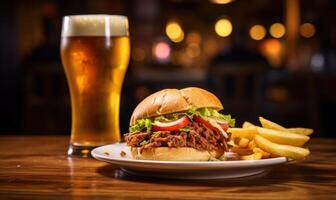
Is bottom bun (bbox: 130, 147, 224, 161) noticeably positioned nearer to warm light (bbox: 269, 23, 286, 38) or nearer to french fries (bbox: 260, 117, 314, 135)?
french fries (bbox: 260, 117, 314, 135)

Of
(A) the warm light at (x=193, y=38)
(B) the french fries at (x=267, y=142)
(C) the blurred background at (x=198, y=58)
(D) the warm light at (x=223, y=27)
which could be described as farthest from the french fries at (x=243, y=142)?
(A) the warm light at (x=193, y=38)

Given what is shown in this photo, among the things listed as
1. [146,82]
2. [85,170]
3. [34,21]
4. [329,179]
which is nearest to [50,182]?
[85,170]

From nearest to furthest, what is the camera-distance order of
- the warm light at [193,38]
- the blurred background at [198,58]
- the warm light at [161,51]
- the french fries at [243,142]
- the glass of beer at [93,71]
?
the french fries at [243,142], the glass of beer at [93,71], the blurred background at [198,58], the warm light at [161,51], the warm light at [193,38]

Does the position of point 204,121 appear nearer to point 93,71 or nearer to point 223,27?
point 93,71

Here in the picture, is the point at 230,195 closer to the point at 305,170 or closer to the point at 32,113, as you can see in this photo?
the point at 305,170

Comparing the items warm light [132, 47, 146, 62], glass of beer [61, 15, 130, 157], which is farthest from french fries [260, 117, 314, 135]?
warm light [132, 47, 146, 62]

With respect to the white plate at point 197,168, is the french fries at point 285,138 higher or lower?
higher

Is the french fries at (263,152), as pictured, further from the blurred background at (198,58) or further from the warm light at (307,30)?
the warm light at (307,30)
